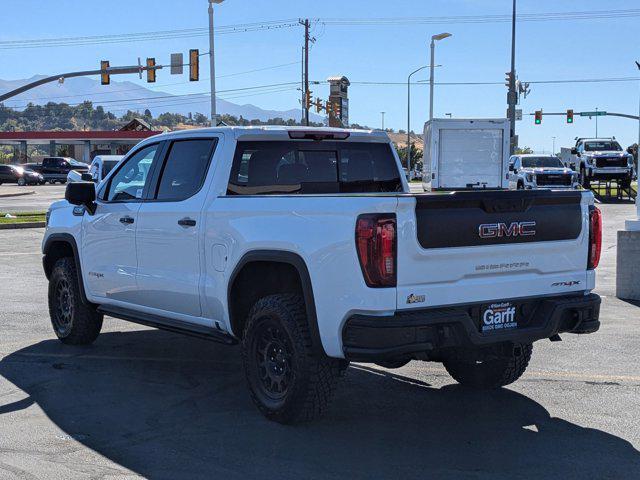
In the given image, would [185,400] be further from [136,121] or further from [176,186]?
[136,121]

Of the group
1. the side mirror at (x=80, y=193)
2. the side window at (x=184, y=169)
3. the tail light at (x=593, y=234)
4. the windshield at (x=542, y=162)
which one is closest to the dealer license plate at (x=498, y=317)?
the tail light at (x=593, y=234)

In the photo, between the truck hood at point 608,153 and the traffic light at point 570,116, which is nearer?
the truck hood at point 608,153

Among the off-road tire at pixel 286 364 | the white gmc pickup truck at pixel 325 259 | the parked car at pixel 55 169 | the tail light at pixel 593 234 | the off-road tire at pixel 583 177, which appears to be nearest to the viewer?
the white gmc pickup truck at pixel 325 259

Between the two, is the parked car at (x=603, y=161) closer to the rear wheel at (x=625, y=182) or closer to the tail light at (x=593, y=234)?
the rear wheel at (x=625, y=182)

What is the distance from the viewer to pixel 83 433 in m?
5.55

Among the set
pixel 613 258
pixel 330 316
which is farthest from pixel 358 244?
pixel 613 258

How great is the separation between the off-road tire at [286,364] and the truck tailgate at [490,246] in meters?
0.75

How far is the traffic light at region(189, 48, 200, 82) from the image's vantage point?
3762 centimetres

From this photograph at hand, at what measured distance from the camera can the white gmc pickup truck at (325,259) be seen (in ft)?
16.6

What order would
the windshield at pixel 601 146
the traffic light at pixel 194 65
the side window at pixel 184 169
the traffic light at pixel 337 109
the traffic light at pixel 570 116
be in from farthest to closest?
1. the traffic light at pixel 570 116
2. the traffic light at pixel 337 109
3. the windshield at pixel 601 146
4. the traffic light at pixel 194 65
5. the side window at pixel 184 169

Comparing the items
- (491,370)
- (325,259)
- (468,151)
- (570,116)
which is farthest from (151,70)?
(325,259)

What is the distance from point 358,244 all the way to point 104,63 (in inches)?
1424

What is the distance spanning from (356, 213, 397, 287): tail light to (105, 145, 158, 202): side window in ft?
9.17

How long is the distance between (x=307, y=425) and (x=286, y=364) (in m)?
0.42
